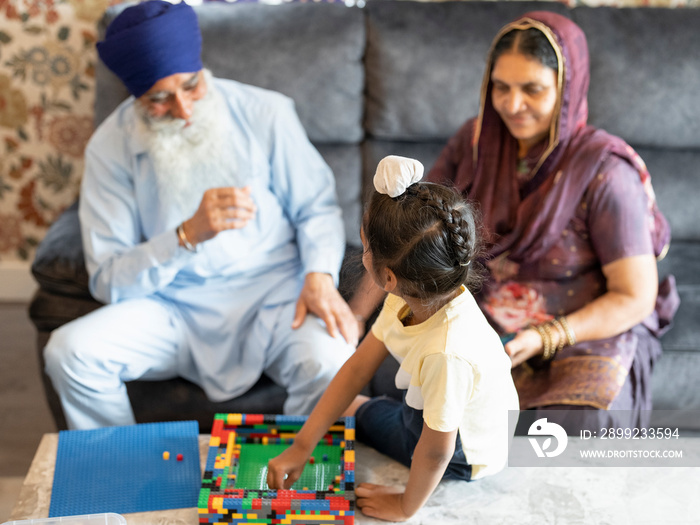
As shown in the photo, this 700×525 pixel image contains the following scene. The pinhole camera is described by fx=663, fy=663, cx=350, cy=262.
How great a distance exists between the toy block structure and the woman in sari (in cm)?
53

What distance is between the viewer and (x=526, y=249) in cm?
187

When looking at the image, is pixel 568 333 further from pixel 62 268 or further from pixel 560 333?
pixel 62 268

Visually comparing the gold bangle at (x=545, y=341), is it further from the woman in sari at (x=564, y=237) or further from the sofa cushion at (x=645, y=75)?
the sofa cushion at (x=645, y=75)

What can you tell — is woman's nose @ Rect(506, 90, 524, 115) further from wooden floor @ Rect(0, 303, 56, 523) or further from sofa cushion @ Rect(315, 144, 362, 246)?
wooden floor @ Rect(0, 303, 56, 523)

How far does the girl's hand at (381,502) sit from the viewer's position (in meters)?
1.30

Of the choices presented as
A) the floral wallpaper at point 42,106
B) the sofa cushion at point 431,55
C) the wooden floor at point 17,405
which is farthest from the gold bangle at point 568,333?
the wooden floor at point 17,405

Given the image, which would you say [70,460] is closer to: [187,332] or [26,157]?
[187,332]

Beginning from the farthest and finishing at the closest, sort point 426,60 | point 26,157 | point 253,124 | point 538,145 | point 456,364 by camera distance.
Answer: point 26,157, point 426,60, point 253,124, point 538,145, point 456,364

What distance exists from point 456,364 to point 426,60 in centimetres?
140

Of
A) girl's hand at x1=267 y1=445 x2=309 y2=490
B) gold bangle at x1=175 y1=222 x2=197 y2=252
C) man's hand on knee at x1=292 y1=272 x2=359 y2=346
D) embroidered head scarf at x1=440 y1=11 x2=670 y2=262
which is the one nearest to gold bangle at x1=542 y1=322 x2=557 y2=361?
embroidered head scarf at x1=440 y1=11 x2=670 y2=262

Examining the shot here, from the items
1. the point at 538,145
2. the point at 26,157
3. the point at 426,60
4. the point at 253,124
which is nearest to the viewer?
the point at 538,145

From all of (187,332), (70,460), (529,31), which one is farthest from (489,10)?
(70,460)

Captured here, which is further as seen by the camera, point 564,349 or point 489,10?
point 489,10

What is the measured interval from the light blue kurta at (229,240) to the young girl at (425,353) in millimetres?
524
